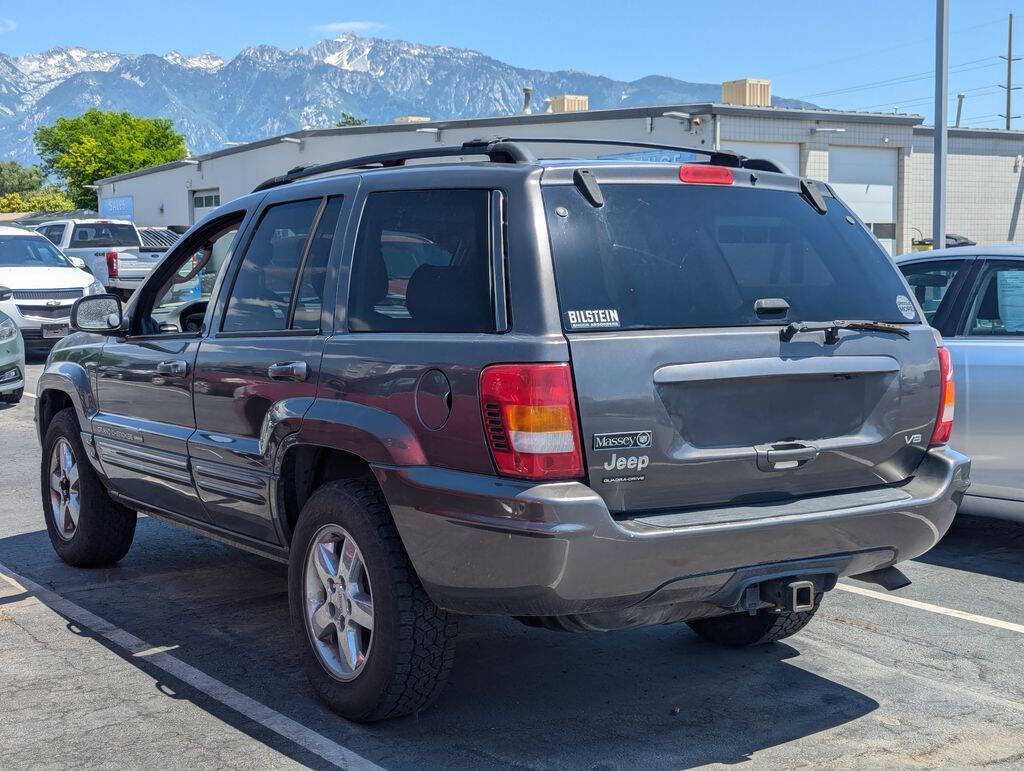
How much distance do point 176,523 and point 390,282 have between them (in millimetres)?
1910

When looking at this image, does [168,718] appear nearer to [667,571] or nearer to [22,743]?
[22,743]

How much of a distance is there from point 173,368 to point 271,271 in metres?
0.71

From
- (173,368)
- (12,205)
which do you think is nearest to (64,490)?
(173,368)

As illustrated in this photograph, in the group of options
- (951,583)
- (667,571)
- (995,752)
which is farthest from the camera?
(951,583)

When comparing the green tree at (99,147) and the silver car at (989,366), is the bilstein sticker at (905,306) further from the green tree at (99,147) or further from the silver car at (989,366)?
the green tree at (99,147)

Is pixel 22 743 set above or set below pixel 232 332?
below

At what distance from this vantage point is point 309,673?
4.39 meters

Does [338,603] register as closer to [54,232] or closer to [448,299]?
[448,299]

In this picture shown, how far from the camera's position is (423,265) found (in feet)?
13.6

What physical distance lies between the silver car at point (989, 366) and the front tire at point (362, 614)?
367 centimetres

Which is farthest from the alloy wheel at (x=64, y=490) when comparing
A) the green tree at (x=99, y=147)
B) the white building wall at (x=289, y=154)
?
the green tree at (x=99, y=147)

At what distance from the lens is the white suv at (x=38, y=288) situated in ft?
57.0

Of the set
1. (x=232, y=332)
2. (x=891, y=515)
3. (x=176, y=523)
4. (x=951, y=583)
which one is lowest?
(x=951, y=583)

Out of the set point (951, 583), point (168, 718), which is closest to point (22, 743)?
point (168, 718)
